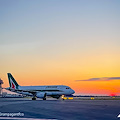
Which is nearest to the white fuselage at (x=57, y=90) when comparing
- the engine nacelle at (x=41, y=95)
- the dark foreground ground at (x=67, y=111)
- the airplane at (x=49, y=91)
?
the airplane at (x=49, y=91)

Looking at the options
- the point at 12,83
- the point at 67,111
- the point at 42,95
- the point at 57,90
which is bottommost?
the point at 67,111

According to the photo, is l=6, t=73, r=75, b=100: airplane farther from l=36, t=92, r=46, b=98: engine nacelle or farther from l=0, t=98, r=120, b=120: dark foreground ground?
l=0, t=98, r=120, b=120: dark foreground ground

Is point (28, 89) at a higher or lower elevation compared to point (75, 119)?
higher

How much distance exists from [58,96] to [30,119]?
55.9m

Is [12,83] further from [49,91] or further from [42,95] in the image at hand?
[49,91]

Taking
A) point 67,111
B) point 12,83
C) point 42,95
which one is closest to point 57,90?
point 42,95

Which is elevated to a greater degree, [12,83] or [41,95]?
[12,83]

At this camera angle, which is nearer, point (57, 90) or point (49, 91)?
point (57, 90)

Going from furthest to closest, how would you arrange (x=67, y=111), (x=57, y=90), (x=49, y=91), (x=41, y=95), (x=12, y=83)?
(x=12, y=83) < (x=49, y=91) < (x=41, y=95) < (x=57, y=90) < (x=67, y=111)

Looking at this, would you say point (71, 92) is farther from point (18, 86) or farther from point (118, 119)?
point (118, 119)

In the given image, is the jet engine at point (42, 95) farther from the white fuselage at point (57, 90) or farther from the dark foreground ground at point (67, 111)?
the dark foreground ground at point (67, 111)

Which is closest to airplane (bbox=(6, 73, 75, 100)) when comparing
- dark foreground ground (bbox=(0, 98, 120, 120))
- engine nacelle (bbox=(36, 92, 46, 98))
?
engine nacelle (bbox=(36, 92, 46, 98))

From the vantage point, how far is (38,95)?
2731 inches

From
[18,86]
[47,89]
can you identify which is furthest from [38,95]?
[18,86]
